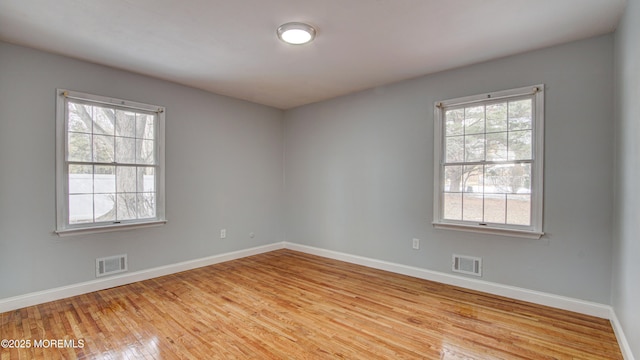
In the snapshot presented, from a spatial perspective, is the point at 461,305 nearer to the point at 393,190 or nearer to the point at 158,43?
the point at 393,190

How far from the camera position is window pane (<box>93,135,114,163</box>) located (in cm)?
350

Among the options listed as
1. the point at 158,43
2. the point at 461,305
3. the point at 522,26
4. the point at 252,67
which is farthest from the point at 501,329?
the point at 158,43

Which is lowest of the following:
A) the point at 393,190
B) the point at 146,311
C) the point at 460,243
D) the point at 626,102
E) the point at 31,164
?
the point at 146,311

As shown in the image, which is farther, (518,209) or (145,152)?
(145,152)

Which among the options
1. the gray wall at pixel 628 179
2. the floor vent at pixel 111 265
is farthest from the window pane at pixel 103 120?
the gray wall at pixel 628 179

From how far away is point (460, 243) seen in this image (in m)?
3.61

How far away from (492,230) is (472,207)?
33cm

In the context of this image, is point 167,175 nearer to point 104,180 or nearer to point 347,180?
point 104,180

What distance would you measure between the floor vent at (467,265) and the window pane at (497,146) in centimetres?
116

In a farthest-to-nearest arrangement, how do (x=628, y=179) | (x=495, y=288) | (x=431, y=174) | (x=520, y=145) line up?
(x=431, y=174), (x=495, y=288), (x=520, y=145), (x=628, y=179)

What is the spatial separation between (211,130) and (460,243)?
3.73 metres

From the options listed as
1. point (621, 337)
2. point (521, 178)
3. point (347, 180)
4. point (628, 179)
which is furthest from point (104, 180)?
point (621, 337)

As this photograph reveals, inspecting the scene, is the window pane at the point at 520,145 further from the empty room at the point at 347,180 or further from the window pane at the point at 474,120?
the window pane at the point at 474,120

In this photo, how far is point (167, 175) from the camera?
4109 millimetres
